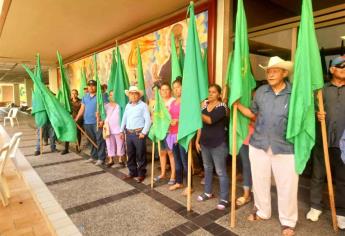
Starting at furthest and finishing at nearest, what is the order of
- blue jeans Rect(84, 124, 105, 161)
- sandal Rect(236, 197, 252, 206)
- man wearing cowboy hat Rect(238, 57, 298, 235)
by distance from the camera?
blue jeans Rect(84, 124, 105, 161) < sandal Rect(236, 197, 252, 206) < man wearing cowboy hat Rect(238, 57, 298, 235)

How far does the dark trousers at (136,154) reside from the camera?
11.5 feet

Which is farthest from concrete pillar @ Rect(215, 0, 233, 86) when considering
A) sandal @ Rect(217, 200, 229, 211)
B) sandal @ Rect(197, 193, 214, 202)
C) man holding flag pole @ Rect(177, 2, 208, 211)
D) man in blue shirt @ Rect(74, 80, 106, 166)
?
man in blue shirt @ Rect(74, 80, 106, 166)

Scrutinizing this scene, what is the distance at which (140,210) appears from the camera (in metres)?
2.72

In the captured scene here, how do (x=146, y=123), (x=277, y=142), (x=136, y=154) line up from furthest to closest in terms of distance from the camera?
(x=136, y=154) → (x=146, y=123) → (x=277, y=142)

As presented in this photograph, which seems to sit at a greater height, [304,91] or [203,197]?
[304,91]

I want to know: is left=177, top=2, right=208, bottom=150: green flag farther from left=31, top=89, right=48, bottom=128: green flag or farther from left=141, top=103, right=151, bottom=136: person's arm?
left=31, top=89, right=48, bottom=128: green flag

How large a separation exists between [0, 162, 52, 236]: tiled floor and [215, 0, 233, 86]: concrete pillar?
3062mm

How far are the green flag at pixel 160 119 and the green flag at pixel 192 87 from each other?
66cm

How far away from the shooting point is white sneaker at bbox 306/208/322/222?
2.47 metres

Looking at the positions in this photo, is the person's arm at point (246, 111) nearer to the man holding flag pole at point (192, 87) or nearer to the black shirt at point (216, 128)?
the black shirt at point (216, 128)

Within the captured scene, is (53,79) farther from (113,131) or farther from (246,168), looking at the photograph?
(246,168)

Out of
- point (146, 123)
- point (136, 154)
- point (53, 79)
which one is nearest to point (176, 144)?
point (146, 123)

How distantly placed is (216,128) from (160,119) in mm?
868

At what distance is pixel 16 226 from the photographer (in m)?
2.54
